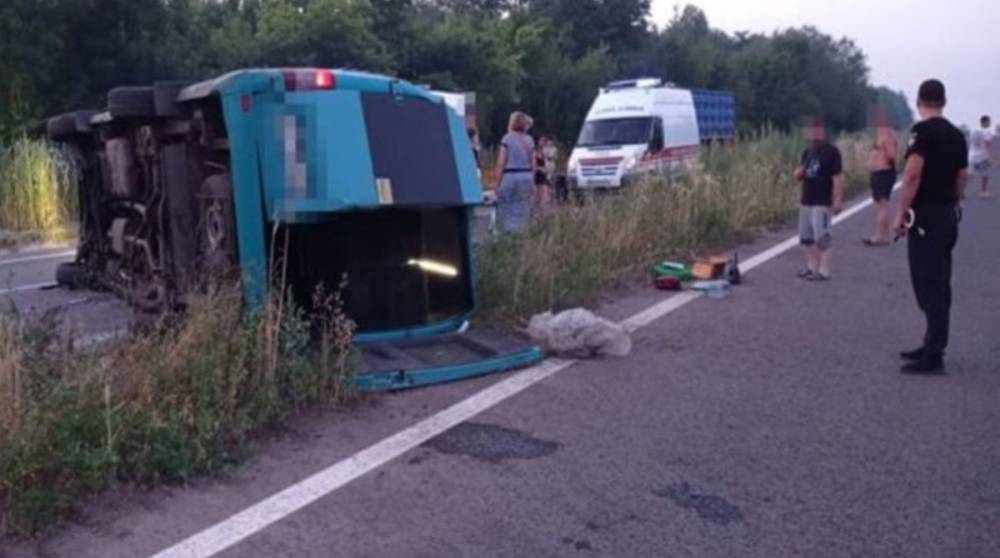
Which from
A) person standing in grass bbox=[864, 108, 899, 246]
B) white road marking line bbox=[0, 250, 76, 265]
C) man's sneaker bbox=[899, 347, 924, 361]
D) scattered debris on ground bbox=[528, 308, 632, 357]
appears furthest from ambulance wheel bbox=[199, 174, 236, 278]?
person standing in grass bbox=[864, 108, 899, 246]

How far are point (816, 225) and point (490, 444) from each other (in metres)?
6.74

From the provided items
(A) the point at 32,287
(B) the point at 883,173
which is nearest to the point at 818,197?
(B) the point at 883,173

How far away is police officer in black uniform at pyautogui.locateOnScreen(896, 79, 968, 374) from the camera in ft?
24.0

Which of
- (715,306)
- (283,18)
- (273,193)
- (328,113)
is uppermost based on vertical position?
(283,18)

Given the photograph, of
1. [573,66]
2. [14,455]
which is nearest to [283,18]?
[573,66]

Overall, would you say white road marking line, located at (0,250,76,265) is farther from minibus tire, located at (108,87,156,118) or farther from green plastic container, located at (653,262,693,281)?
green plastic container, located at (653,262,693,281)

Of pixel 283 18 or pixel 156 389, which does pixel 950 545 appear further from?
pixel 283 18

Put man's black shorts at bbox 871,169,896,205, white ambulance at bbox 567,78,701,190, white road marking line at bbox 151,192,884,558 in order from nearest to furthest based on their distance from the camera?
white road marking line at bbox 151,192,884,558, man's black shorts at bbox 871,169,896,205, white ambulance at bbox 567,78,701,190

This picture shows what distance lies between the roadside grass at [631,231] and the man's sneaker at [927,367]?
9.09 ft

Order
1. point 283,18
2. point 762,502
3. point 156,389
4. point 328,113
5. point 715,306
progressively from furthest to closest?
point 283,18
point 715,306
point 328,113
point 156,389
point 762,502

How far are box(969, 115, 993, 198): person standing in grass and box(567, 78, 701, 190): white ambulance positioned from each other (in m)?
A: 5.57

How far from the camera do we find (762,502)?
4.90 m

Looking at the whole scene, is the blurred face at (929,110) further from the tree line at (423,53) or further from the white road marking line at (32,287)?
the white road marking line at (32,287)

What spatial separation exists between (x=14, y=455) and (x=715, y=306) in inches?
258
